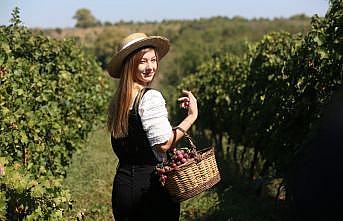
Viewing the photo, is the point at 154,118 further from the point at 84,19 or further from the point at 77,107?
the point at 84,19

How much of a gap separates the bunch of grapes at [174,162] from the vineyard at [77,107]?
67cm

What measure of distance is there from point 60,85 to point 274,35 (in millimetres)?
3868

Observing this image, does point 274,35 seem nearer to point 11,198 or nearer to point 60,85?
point 60,85

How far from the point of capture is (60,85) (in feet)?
22.7

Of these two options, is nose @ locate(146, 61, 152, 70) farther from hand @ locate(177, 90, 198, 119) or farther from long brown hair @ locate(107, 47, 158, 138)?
hand @ locate(177, 90, 198, 119)

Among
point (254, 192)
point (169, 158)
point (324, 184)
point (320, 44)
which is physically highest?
point (320, 44)

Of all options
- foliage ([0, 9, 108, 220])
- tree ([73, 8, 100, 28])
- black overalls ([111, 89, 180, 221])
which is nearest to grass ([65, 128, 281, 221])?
foliage ([0, 9, 108, 220])

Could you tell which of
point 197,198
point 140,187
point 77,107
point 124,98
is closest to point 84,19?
point 77,107

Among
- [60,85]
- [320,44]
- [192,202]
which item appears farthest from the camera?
[60,85]

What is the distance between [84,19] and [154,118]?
11815 centimetres

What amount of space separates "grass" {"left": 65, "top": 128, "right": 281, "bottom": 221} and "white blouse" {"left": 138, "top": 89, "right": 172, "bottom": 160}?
2.13 m

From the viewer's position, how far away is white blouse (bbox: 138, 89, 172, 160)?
2385 mm

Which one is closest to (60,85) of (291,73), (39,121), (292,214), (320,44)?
(39,121)

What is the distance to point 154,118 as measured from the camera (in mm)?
2400
